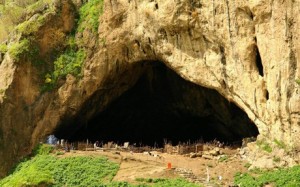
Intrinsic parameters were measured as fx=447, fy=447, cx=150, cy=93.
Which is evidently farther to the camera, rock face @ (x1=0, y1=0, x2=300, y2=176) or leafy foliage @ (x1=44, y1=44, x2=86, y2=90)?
leafy foliage @ (x1=44, y1=44, x2=86, y2=90)

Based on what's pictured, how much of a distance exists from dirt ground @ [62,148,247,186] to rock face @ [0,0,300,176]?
2.71 m

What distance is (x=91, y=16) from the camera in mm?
30719

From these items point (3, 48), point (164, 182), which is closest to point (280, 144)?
point (164, 182)

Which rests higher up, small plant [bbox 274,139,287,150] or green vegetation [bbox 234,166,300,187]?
small plant [bbox 274,139,287,150]

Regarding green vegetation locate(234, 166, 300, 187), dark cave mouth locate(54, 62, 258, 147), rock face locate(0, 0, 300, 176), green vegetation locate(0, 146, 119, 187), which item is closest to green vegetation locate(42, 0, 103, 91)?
rock face locate(0, 0, 300, 176)

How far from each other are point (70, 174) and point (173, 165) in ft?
18.7

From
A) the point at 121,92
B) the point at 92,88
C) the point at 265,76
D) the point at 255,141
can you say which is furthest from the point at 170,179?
the point at 121,92

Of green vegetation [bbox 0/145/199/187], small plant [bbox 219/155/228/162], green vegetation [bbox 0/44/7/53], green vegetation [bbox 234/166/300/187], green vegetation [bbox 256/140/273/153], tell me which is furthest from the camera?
green vegetation [bbox 0/44/7/53]

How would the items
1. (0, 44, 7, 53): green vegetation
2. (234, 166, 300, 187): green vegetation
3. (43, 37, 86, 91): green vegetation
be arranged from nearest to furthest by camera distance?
1. (234, 166, 300, 187): green vegetation
2. (43, 37, 86, 91): green vegetation
3. (0, 44, 7, 53): green vegetation

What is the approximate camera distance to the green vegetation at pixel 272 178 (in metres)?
20.2

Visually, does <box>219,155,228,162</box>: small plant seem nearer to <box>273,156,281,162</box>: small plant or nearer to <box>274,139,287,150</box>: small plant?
<box>273,156,281,162</box>: small plant

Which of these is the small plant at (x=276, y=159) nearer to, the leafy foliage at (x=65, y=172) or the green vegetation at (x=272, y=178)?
the green vegetation at (x=272, y=178)

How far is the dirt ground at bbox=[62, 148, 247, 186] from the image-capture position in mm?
23142

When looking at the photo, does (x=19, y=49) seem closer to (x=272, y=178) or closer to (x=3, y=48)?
(x=3, y=48)
